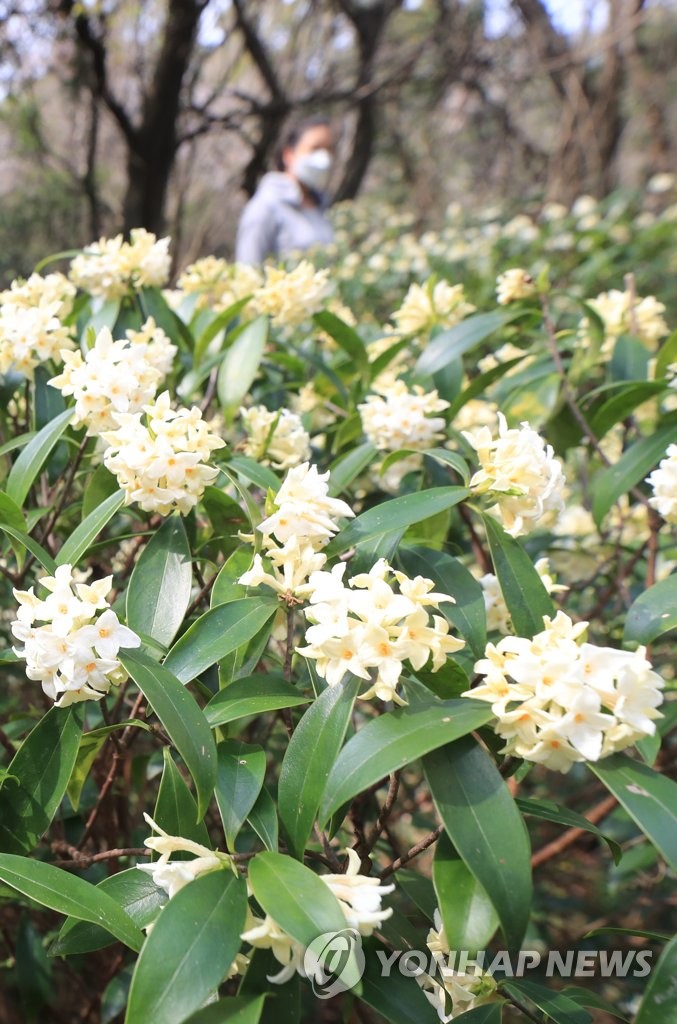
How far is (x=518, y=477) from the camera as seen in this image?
0.89 m

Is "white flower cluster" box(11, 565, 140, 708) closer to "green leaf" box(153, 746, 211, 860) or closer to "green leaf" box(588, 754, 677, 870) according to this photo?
"green leaf" box(153, 746, 211, 860)

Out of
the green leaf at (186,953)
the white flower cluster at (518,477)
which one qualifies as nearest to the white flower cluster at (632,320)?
the white flower cluster at (518,477)

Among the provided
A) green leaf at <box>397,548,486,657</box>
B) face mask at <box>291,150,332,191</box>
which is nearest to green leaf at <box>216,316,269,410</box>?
green leaf at <box>397,548,486,657</box>

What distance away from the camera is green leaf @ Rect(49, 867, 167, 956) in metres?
0.76

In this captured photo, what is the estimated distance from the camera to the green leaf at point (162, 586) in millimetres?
890

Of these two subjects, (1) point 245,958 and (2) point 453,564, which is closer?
(1) point 245,958

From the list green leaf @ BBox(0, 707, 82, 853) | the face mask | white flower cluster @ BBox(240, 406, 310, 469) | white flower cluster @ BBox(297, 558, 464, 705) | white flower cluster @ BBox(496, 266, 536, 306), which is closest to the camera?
white flower cluster @ BBox(297, 558, 464, 705)

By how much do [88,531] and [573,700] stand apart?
542mm

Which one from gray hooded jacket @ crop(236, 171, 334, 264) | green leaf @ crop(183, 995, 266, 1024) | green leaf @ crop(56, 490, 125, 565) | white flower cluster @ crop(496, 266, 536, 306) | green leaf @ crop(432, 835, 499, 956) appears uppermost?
gray hooded jacket @ crop(236, 171, 334, 264)

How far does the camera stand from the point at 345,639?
27.7 inches

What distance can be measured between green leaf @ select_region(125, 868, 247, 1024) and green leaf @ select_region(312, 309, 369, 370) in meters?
1.01

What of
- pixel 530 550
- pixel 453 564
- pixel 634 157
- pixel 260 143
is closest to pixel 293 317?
pixel 530 550

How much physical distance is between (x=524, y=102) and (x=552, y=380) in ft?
24.5

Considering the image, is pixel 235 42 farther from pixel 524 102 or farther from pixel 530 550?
pixel 530 550
